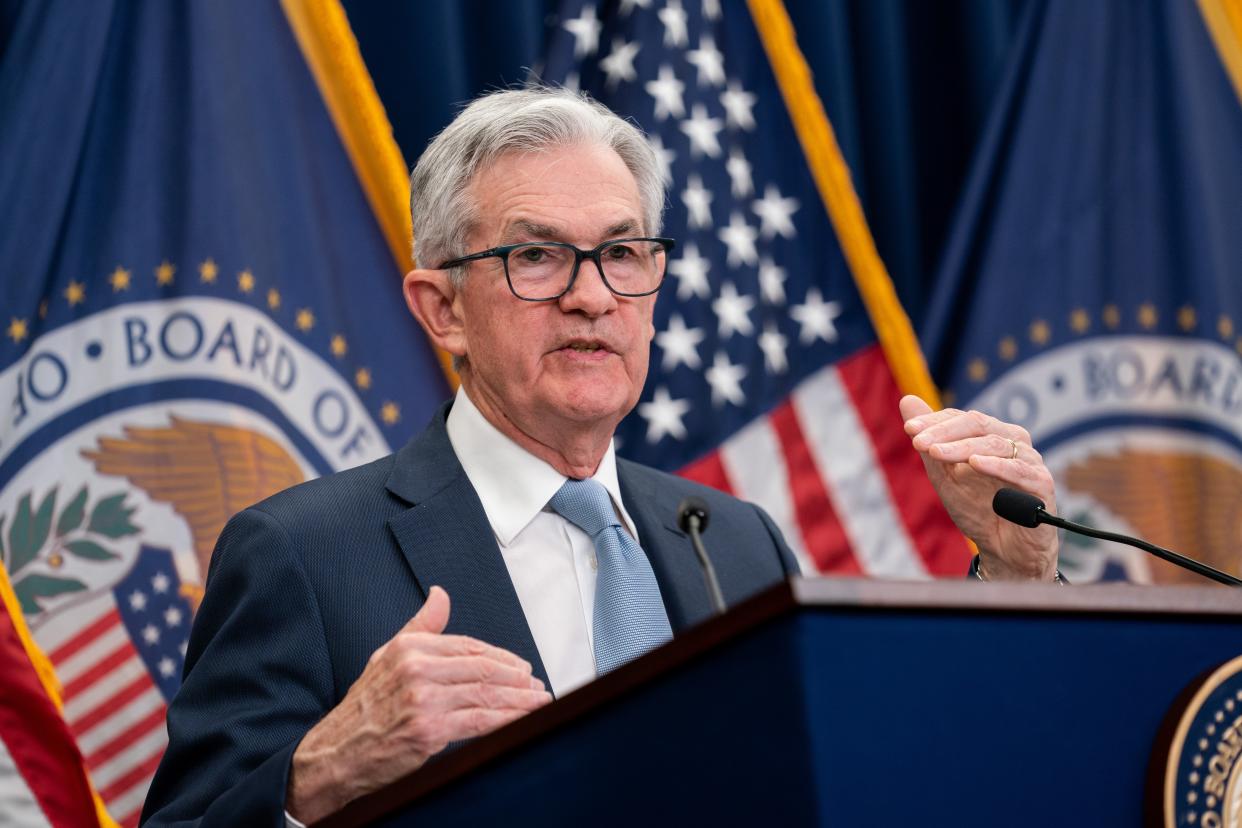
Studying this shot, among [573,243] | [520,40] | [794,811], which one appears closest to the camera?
[794,811]

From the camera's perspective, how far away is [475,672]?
136 centimetres

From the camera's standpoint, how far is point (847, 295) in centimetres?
358

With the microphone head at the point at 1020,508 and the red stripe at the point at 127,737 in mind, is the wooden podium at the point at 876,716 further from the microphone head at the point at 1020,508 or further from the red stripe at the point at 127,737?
the red stripe at the point at 127,737

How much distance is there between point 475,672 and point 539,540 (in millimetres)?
649

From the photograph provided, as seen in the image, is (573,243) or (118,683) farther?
(118,683)

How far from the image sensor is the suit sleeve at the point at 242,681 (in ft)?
5.38

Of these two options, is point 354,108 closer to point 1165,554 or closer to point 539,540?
point 539,540

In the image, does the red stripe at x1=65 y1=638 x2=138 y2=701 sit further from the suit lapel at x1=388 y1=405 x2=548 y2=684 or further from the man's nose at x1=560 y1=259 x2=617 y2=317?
the man's nose at x1=560 y1=259 x2=617 y2=317

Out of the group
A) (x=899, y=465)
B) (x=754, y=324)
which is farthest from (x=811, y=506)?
(x=754, y=324)

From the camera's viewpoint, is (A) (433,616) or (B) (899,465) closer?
(A) (433,616)

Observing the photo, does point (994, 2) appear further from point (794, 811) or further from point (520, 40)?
point (794, 811)

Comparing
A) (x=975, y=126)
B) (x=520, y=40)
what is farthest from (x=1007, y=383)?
(x=520, y=40)

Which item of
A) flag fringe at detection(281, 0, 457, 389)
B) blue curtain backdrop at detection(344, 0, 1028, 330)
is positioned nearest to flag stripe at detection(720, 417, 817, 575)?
blue curtain backdrop at detection(344, 0, 1028, 330)

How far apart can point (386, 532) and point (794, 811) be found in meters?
0.99
